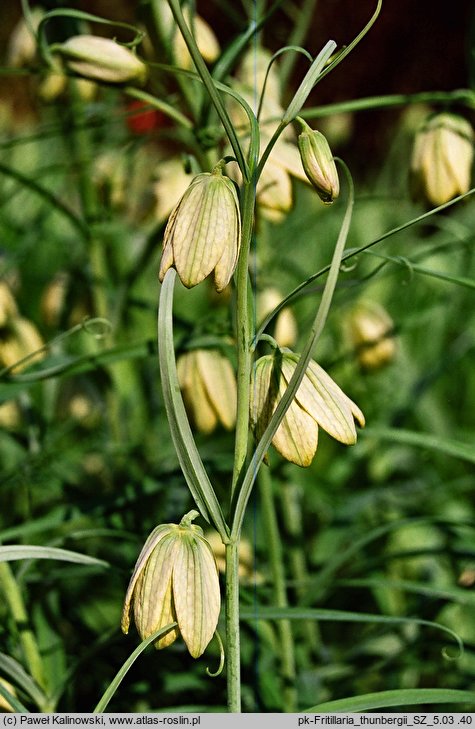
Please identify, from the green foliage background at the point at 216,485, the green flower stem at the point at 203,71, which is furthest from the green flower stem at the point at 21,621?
the green flower stem at the point at 203,71

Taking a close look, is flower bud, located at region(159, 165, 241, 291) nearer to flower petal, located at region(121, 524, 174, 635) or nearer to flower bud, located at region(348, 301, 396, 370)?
flower petal, located at region(121, 524, 174, 635)

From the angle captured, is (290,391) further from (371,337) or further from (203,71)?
(371,337)

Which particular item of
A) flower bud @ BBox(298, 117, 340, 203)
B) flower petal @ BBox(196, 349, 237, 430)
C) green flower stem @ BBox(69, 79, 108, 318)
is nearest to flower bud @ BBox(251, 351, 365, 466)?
flower bud @ BBox(298, 117, 340, 203)

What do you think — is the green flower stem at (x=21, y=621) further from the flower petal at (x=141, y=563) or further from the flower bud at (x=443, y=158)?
the flower bud at (x=443, y=158)

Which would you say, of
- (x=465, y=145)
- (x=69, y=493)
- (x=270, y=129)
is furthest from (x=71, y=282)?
(x=465, y=145)

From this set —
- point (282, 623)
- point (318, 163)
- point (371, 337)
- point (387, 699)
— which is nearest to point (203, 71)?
point (318, 163)
